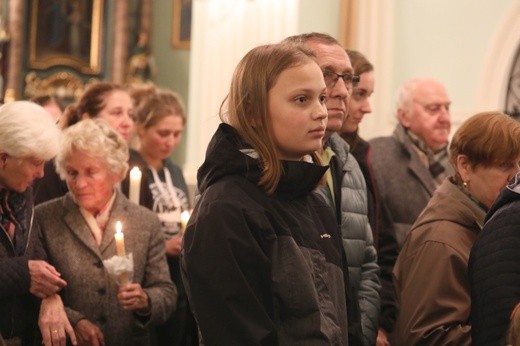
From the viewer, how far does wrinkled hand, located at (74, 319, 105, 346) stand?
348cm

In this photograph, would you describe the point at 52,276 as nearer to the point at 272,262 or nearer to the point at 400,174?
the point at 272,262

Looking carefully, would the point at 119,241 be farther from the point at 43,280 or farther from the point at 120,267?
the point at 43,280

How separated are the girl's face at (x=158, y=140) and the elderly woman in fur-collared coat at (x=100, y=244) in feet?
3.47

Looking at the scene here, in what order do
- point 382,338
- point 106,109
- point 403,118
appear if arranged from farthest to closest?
1. point 403,118
2. point 106,109
3. point 382,338

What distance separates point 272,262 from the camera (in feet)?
7.89

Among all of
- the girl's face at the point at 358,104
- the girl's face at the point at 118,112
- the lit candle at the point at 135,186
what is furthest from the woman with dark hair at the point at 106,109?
the girl's face at the point at 358,104

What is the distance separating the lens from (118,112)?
4723 millimetres

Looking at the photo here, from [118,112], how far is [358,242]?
1.81m

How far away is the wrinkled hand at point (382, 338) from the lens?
11.5 feet

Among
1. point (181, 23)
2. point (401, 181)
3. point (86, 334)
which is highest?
point (181, 23)

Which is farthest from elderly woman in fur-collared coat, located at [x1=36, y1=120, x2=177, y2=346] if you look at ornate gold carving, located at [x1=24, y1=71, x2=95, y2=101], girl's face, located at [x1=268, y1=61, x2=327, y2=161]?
ornate gold carving, located at [x1=24, y1=71, x2=95, y2=101]

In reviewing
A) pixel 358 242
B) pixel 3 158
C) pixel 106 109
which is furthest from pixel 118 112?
pixel 358 242

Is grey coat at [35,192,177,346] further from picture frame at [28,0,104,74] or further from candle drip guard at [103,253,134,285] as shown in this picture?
picture frame at [28,0,104,74]

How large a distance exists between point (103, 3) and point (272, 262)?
1103 cm
